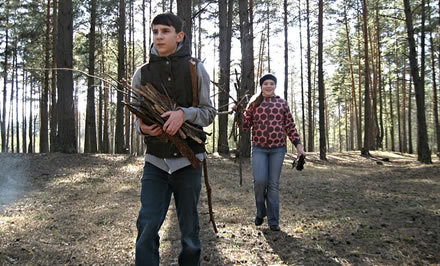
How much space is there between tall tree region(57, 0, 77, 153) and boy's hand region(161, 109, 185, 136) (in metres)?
11.5

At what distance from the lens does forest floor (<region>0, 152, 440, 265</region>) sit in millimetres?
4234

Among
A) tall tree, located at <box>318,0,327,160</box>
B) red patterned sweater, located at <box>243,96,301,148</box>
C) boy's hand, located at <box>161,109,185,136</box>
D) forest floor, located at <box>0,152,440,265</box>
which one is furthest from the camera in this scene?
tall tree, located at <box>318,0,327,160</box>

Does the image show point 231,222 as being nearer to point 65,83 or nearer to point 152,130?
point 152,130

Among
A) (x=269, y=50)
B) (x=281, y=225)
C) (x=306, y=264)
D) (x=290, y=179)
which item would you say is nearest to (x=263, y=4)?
(x=269, y=50)

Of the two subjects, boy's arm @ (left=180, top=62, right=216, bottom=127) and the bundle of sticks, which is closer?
the bundle of sticks

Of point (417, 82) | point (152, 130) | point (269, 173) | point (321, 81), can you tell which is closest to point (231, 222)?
point (269, 173)

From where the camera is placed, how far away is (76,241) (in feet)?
15.9

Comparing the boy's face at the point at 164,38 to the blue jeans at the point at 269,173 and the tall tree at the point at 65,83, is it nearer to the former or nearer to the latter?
the blue jeans at the point at 269,173

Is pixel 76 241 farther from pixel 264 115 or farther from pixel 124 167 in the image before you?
pixel 124 167

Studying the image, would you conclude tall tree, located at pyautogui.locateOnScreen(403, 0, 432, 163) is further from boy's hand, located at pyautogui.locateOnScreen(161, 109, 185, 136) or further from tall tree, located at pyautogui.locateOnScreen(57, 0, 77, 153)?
boy's hand, located at pyautogui.locateOnScreen(161, 109, 185, 136)

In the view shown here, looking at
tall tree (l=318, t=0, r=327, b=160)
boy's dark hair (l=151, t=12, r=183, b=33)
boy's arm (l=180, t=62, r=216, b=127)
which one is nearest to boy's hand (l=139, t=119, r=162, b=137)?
boy's arm (l=180, t=62, r=216, b=127)

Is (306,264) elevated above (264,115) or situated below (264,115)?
below

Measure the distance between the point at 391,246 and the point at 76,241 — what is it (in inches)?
162

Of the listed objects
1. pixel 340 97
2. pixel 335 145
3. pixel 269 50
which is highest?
pixel 269 50
